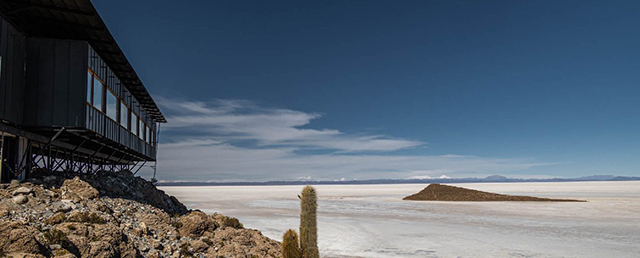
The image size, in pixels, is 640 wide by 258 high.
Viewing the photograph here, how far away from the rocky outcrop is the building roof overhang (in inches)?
219

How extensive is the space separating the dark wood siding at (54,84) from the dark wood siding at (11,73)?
35cm

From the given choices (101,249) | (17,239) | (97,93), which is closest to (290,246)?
(101,249)

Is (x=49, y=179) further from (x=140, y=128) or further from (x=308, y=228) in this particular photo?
(x=140, y=128)

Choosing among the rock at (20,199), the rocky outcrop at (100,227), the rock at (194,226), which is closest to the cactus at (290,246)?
the rocky outcrop at (100,227)

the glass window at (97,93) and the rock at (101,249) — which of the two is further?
the glass window at (97,93)

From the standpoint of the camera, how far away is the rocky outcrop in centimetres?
1064

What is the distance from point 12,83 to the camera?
551 inches

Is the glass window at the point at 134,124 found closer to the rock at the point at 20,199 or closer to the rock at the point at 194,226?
the rock at the point at 194,226

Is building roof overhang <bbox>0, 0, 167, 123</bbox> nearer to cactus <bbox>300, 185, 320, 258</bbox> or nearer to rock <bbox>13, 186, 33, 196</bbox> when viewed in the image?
rock <bbox>13, 186, 33, 196</bbox>

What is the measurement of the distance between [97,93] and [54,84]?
1.93 m

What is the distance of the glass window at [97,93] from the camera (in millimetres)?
16625

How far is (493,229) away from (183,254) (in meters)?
18.5

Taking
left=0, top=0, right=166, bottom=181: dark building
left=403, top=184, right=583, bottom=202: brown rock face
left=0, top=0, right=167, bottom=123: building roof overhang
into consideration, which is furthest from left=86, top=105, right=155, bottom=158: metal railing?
left=403, top=184, right=583, bottom=202: brown rock face

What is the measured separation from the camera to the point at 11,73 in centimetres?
1390
